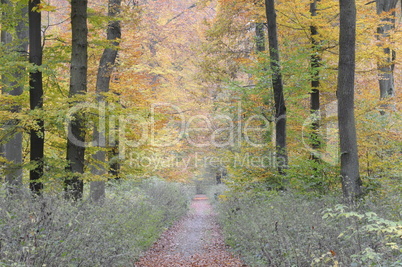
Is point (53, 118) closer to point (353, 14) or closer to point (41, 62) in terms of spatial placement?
point (41, 62)

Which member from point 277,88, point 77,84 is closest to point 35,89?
point 77,84

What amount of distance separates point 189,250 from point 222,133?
880cm

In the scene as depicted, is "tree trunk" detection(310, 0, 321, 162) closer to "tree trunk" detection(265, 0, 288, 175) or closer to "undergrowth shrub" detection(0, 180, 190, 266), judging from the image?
"tree trunk" detection(265, 0, 288, 175)

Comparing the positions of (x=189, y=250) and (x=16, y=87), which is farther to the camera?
(x=189, y=250)

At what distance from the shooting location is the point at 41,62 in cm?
778

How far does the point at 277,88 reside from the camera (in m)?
11.1

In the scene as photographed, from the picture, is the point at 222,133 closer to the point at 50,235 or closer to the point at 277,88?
the point at 277,88

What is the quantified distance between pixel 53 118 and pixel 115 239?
270 centimetres

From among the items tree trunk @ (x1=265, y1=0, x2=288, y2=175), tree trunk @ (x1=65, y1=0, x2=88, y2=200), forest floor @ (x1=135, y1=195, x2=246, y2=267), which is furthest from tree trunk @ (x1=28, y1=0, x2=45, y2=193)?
tree trunk @ (x1=265, y1=0, x2=288, y2=175)

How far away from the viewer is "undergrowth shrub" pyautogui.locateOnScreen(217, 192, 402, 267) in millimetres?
4055

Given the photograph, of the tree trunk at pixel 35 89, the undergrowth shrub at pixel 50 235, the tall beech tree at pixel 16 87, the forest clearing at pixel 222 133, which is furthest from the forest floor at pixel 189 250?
the tall beech tree at pixel 16 87

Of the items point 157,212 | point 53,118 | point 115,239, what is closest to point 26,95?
point 53,118

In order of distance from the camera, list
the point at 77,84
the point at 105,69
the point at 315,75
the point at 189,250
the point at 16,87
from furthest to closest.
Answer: the point at 315,75, the point at 189,250, the point at 105,69, the point at 16,87, the point at 77,84

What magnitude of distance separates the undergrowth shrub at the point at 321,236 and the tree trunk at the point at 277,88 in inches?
58.1
